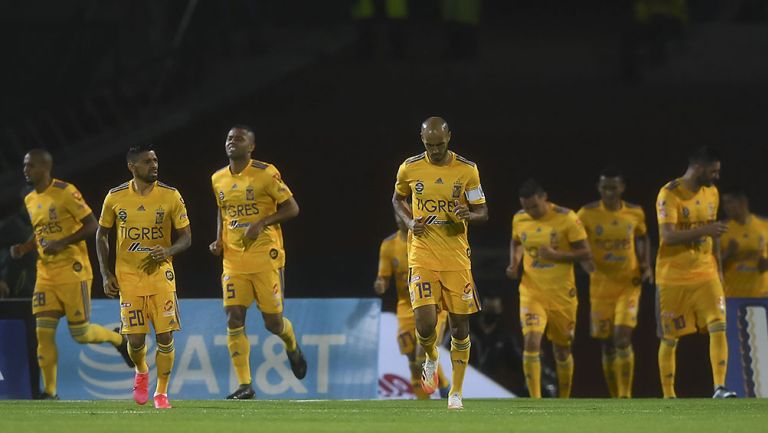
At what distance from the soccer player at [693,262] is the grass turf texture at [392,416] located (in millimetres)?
1244

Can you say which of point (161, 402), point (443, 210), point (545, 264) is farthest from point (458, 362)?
point (545, 264)

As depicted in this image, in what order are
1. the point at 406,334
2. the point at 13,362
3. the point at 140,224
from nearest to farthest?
1. the point at 140,224
2. the point at 13,362
3. the point at 406,334

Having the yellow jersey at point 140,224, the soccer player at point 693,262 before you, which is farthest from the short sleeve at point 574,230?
the yellow jersey at point 140,224

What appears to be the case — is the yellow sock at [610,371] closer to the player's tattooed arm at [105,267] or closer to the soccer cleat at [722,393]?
the soccer cleat at [722,393]

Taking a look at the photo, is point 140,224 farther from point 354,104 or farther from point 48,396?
point 354,104

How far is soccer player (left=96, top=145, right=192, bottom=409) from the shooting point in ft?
42.4

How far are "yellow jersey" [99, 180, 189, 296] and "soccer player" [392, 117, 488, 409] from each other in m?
2.13

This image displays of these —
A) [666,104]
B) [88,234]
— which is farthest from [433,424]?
[666,104]

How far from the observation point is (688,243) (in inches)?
592

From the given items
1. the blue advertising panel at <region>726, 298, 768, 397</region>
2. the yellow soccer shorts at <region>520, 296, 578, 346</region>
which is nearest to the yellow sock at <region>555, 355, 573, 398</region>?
the yellow soccer shorts at <region>520, 296, 578, 346</region>

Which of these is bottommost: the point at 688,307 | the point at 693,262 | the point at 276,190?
the point at 688,307

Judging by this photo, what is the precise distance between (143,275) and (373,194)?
797cm

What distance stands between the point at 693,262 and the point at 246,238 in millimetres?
4482

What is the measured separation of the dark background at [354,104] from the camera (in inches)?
811
